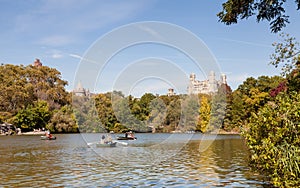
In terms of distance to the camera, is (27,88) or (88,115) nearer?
(88,115)

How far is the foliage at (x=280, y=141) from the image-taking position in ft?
30.1

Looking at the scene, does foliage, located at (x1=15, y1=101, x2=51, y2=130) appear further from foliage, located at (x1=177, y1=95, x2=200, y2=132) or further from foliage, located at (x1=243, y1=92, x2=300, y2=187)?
foliage, located at (x1=243, y1=92, x2=300, y2=187)

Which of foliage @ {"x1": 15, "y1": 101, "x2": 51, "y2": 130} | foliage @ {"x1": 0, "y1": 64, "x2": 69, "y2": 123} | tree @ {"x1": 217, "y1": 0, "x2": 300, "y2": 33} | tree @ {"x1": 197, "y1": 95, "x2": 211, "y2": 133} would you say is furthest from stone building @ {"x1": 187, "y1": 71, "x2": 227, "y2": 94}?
tree @ {"x1": 217, "y1": 0, "x2": 300, "y2": 33}

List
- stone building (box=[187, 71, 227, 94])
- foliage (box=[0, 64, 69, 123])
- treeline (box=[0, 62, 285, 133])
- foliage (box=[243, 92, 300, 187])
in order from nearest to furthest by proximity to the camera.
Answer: foliage (box=[243, 92, 300, 187])
treeline (box=[0, 62, 285, 133])
stone building (box=[187, 71, 227, 94])
foliage (box=[0, 64, 69, 123])

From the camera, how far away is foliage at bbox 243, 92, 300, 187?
30.1 ft

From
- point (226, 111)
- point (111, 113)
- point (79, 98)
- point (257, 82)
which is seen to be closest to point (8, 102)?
point (79, 98)

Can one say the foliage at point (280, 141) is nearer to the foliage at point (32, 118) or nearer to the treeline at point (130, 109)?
the treeline at point (130, 109)

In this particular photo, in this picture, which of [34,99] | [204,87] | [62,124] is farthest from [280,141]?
[34,99]

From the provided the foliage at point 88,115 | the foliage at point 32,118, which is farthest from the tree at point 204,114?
the foliage at point 32,118

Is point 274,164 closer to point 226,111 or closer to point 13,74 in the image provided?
point 226,111

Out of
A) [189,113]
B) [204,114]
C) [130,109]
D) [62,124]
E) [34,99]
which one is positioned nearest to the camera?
[130,109]

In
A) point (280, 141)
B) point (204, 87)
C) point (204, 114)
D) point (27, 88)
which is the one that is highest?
point (27, 88)

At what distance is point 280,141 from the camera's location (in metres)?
9.99

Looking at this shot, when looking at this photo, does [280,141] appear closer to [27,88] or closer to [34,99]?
[27,88]
